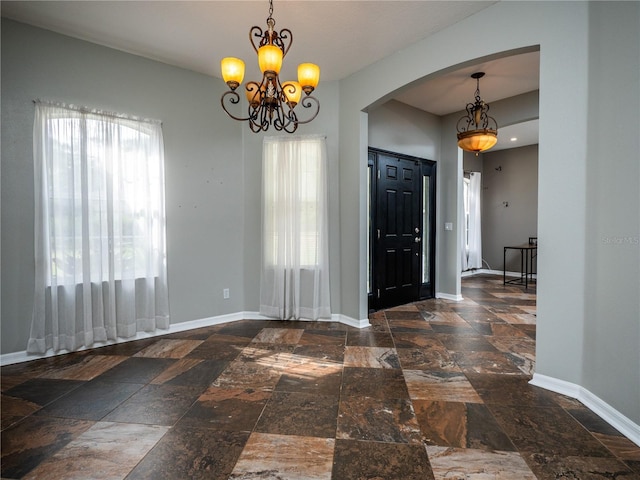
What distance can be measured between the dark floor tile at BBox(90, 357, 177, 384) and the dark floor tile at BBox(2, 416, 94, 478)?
1.78 feet

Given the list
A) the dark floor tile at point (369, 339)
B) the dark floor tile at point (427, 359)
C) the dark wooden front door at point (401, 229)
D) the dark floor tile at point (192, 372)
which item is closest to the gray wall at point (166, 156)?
the dark floor tile at point (192, 372)

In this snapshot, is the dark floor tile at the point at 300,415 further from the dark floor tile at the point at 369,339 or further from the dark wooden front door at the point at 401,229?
the dark wooden front door at the point at 401,229

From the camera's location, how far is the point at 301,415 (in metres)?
2.03

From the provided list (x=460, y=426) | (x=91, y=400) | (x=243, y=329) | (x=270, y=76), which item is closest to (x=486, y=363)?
(x=460, y=426)

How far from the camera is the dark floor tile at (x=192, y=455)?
1.54 m

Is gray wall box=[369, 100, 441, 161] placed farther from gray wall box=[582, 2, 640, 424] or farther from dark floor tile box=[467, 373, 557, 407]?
dark floor tile box=[467, 373, 557, 407]

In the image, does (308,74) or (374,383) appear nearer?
(308,74)

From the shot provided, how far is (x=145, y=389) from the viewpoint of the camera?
2.37 metres

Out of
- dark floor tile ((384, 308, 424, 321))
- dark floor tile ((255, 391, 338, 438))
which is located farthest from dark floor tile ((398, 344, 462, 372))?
dark floor tile ((384, 308, 424, 321))

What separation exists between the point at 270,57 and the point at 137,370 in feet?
8.81

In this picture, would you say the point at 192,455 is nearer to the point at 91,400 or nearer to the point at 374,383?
the point at 91,400

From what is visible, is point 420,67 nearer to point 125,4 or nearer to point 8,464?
point 125,4

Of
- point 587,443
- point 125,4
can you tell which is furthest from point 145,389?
point 125,4

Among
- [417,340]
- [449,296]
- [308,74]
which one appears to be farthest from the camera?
[449,296]
